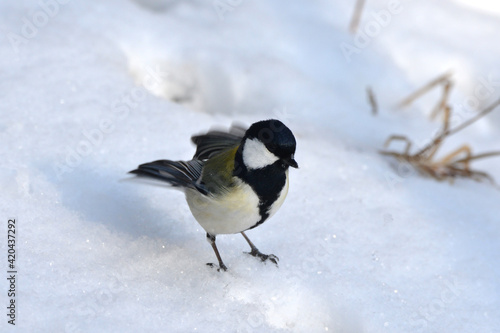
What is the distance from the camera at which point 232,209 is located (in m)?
1.82

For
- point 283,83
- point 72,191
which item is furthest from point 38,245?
point 283,83

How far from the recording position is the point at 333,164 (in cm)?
273

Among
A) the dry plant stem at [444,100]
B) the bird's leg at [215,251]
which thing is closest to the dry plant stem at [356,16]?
the dry plant stem at [444,100]

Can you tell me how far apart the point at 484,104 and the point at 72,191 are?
2.92 metres

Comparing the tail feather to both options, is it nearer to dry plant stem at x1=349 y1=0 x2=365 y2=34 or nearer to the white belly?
the white belly

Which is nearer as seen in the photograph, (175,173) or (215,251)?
(175,173)

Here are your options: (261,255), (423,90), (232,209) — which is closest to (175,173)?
(232,209)

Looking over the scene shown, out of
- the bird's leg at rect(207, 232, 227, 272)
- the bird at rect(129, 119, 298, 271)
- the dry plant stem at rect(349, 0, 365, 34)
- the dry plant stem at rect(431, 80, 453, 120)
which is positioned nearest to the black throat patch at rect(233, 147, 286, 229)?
the bird at rect(129, 119, 298, 271)

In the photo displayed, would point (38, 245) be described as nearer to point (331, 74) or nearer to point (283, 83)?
point (283, 83)

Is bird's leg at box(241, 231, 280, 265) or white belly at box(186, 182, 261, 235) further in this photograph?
bird's leg at box(241, 231, 280, 265)

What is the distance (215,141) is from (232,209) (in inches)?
20.8

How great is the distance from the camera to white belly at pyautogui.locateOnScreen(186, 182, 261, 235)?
1812 millimetres

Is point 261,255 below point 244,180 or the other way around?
below

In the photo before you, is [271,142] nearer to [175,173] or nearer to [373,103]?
[175,173]
